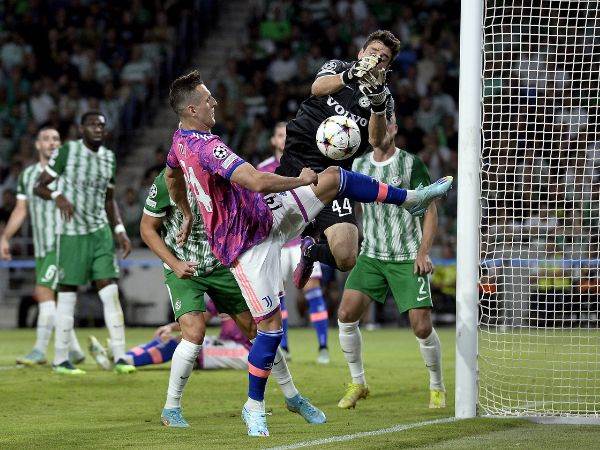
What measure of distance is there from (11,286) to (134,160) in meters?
4.85

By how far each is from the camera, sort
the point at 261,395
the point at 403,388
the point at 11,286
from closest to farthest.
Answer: the point at 261,395, the point at 403,388, the point at 11,286

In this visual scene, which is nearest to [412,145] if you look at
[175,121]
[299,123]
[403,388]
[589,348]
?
[175,121]

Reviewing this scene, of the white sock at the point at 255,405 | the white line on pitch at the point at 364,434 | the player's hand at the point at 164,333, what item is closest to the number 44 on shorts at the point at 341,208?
the white line on pitch at the point at 364,434

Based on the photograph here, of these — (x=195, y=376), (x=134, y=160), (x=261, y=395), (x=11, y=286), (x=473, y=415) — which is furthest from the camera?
(x=134, y=160)

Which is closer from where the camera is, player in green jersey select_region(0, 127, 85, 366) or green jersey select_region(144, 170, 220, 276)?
green jersey select_region(144, 170, 220, 276)

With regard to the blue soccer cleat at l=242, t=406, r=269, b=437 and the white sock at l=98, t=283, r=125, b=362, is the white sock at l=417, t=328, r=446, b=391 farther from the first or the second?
the white sock at l=98, t=283, r=125, b=362

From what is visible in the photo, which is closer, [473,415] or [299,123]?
[473,415]

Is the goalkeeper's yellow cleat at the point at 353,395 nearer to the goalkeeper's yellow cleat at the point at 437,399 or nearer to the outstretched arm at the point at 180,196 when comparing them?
the goalkeeper's yellow cleat at the point at 437,399

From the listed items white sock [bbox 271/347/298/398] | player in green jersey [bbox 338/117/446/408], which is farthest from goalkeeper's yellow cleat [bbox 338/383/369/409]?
white sock [bbox 271/347/298/398]

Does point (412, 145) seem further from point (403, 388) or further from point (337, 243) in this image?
point (337, 243)

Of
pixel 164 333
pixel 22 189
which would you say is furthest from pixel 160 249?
pixel 22 189

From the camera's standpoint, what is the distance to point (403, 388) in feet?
33.1

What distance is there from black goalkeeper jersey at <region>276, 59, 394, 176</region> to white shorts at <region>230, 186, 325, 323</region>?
4.27ft

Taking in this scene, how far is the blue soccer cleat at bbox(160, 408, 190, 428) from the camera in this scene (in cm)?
746
